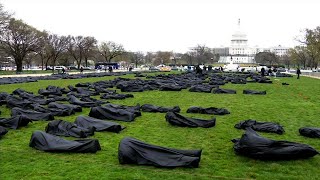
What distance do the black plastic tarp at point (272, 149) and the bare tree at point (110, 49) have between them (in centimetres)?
10569

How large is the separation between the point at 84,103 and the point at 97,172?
34.9 feet

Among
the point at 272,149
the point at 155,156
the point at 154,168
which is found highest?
the point at 272,149

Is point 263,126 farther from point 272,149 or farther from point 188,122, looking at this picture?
point 272,149

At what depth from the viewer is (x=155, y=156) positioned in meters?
8.16

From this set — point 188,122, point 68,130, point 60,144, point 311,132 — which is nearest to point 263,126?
point 311,132

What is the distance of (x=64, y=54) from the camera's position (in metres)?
99.2

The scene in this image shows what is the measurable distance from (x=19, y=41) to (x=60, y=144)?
65150mm

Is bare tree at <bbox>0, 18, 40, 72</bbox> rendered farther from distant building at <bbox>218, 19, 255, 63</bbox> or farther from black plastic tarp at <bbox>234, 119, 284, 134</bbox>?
distant building at <bbox>218, 19, 255, 63</bbox>

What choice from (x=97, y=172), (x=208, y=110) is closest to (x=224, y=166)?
(x=97, y=172)

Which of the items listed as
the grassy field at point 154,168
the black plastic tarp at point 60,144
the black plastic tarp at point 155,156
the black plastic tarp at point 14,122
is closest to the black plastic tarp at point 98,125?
the grassy field at point 154,168

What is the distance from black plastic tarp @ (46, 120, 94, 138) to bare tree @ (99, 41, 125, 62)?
10226 cm

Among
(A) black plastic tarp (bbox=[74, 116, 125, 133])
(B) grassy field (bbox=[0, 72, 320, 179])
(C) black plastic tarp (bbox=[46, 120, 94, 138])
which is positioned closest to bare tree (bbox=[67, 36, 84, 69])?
Result: (B) grassy field (bbox=[0, 72, 320, 179])

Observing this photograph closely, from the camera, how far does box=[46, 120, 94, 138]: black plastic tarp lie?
11.0m

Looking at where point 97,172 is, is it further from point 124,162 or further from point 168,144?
point 168,144
